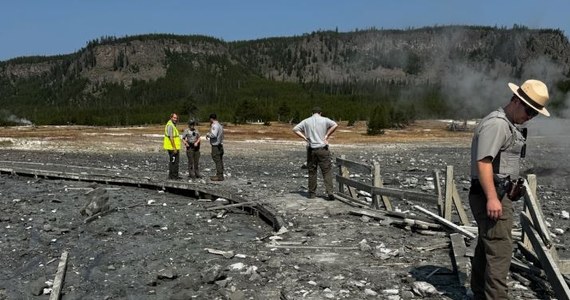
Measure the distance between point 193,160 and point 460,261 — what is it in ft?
43.2

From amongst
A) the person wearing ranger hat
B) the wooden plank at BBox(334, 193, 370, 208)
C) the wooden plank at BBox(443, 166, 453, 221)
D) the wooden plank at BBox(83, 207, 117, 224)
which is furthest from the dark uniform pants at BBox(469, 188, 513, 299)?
the wooden plank at BBox(83, 207, 117, 224)

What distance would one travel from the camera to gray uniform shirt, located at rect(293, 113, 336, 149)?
12.3 m

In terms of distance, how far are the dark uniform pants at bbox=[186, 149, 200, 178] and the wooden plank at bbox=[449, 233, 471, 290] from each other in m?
11.4

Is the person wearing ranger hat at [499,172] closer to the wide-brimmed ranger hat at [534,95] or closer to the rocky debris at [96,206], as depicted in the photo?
the wide-brimmed ranger hat at [534,95]

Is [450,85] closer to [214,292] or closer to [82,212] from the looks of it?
[82,212]

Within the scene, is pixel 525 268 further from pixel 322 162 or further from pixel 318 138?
pixel 318 138

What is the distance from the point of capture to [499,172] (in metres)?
5.35

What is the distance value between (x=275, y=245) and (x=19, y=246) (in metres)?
5.20

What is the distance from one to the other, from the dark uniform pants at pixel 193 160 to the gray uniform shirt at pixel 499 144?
1374 cm

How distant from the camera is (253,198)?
14133 mm

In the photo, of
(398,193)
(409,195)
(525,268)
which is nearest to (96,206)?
(398,193)

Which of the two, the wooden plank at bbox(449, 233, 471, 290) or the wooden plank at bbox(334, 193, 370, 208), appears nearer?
the wooden plank at bbox(449, 233, 471, 290)

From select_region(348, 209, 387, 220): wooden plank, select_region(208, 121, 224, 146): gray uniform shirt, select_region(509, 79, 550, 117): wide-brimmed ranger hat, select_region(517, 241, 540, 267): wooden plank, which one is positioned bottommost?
select_region(348, 209, 387, 220): wooden plank

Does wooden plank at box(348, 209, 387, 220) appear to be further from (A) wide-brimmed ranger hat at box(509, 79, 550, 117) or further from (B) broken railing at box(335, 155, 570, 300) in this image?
(A) wide-brimmed ranger hat at box(509, 79, 550, 117)
